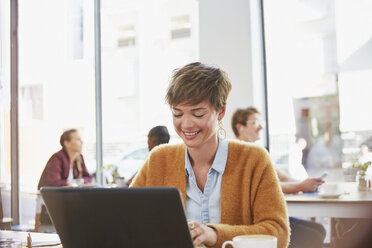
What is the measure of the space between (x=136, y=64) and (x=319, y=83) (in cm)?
219

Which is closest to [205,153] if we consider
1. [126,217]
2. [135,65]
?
[126,217]

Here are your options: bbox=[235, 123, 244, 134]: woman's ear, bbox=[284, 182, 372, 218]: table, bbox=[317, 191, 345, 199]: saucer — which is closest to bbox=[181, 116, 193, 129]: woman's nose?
bbox=[284, 182, 372, 218]: table

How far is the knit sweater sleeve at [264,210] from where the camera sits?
1.27m

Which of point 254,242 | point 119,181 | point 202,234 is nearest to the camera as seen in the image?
point 254,242

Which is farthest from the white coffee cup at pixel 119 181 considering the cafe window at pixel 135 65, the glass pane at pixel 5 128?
the glass pane at pixel 5 128

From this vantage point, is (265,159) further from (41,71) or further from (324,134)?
(41,71)

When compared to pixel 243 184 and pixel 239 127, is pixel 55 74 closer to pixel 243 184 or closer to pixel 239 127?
pixel 239 127

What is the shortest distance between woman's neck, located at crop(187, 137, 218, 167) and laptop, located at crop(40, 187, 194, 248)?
689 mm

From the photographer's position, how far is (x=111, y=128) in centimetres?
574

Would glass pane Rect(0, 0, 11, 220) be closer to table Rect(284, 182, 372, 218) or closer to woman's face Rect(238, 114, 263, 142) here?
woman's face Rect(238, 114, 263, 142)

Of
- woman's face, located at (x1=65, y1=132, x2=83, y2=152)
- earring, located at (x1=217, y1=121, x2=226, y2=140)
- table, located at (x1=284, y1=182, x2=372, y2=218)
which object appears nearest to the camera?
earring, located at (x1=217, y1=121, x2=226, y2=140)

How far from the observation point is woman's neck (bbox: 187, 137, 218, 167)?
5.18 ft

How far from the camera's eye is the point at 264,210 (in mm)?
1407

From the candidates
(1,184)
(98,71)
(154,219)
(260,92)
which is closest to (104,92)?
(98,71)
